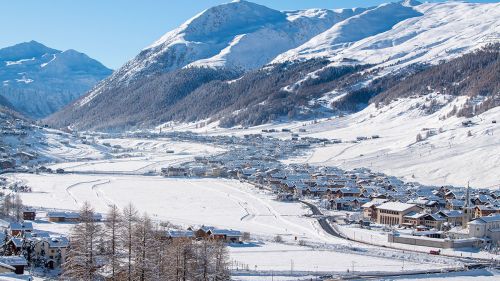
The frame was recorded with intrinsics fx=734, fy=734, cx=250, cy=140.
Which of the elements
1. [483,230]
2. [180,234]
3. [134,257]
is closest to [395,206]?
[483,230]

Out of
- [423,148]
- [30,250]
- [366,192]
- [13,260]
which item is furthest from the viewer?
[423,148]

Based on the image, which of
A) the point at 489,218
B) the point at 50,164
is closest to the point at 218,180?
the point at 50,164

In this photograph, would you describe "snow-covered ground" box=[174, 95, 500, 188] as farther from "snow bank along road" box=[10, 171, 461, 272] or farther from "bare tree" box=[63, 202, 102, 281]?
"bare tree" box=[63, 202, 102, 281]

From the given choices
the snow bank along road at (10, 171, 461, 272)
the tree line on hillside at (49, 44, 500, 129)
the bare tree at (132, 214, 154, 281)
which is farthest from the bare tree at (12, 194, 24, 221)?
the tree line on hillside at (49, 44, 500, 129)

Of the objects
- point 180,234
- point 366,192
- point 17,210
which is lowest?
point 180,234

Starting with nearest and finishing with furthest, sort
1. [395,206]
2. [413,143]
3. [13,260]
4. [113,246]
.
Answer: [113,246], [13,260], [395,206], [413,143]

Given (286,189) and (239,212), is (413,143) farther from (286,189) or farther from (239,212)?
(239,212)

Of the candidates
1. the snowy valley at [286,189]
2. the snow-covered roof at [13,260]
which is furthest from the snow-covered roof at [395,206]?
the snow-covered roof at [13,260]

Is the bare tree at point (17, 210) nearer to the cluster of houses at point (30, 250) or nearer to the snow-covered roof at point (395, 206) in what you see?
the cluster of houses at point (30, 250)
